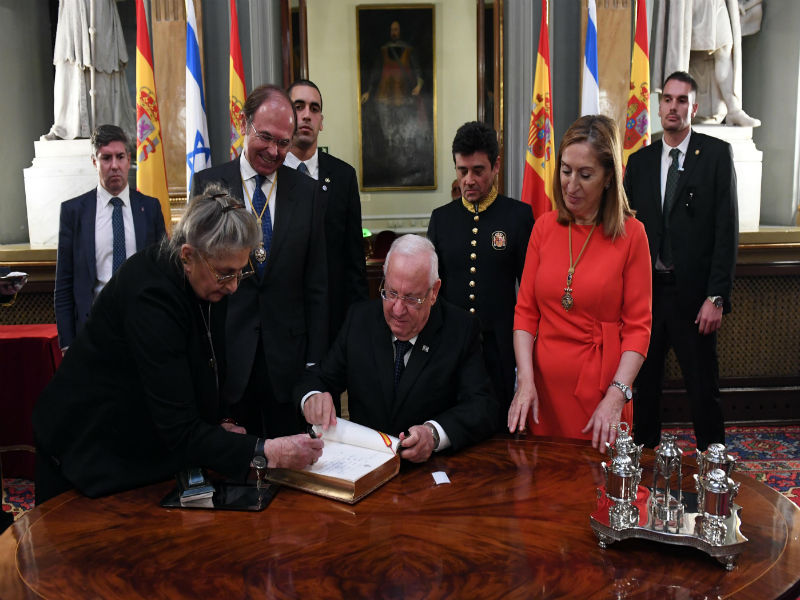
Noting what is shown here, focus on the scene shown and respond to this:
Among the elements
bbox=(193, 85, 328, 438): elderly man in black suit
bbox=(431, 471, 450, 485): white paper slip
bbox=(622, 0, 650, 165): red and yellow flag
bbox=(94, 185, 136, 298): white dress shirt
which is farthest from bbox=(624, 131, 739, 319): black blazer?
bbox=(94, 185, 136, 298): white dress shirt

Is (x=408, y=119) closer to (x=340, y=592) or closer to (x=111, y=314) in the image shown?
(x=111, y=314)

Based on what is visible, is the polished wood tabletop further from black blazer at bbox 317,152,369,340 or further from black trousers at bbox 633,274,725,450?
black trousers at bbox 633,274,725,450

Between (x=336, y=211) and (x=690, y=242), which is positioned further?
(x=690, y=242)

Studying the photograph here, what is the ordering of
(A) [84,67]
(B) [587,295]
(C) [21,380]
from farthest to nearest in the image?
(A) [84,67] < (C) [21,380] < (B) [587,295]

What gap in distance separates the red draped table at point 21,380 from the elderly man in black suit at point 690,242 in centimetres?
324

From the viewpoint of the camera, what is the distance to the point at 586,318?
2361 mm

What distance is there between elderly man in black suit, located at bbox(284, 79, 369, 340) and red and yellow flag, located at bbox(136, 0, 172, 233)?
1.76 meters

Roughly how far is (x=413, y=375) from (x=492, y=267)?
90 cm

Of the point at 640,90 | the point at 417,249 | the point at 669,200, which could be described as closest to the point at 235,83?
the point at 640,90

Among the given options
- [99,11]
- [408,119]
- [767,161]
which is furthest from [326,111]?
[767,161]

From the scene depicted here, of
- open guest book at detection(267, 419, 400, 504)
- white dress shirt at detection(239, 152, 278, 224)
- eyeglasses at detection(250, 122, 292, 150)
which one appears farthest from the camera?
white dress shirt at detection(239, 152, 278, 224)

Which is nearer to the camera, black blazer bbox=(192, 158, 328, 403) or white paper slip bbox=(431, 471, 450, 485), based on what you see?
white paper slip bbox=(431, 471, 450, 485)

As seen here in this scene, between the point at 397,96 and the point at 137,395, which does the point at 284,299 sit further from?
the point at 397,96

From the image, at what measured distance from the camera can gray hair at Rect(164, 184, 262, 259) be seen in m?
1.78
